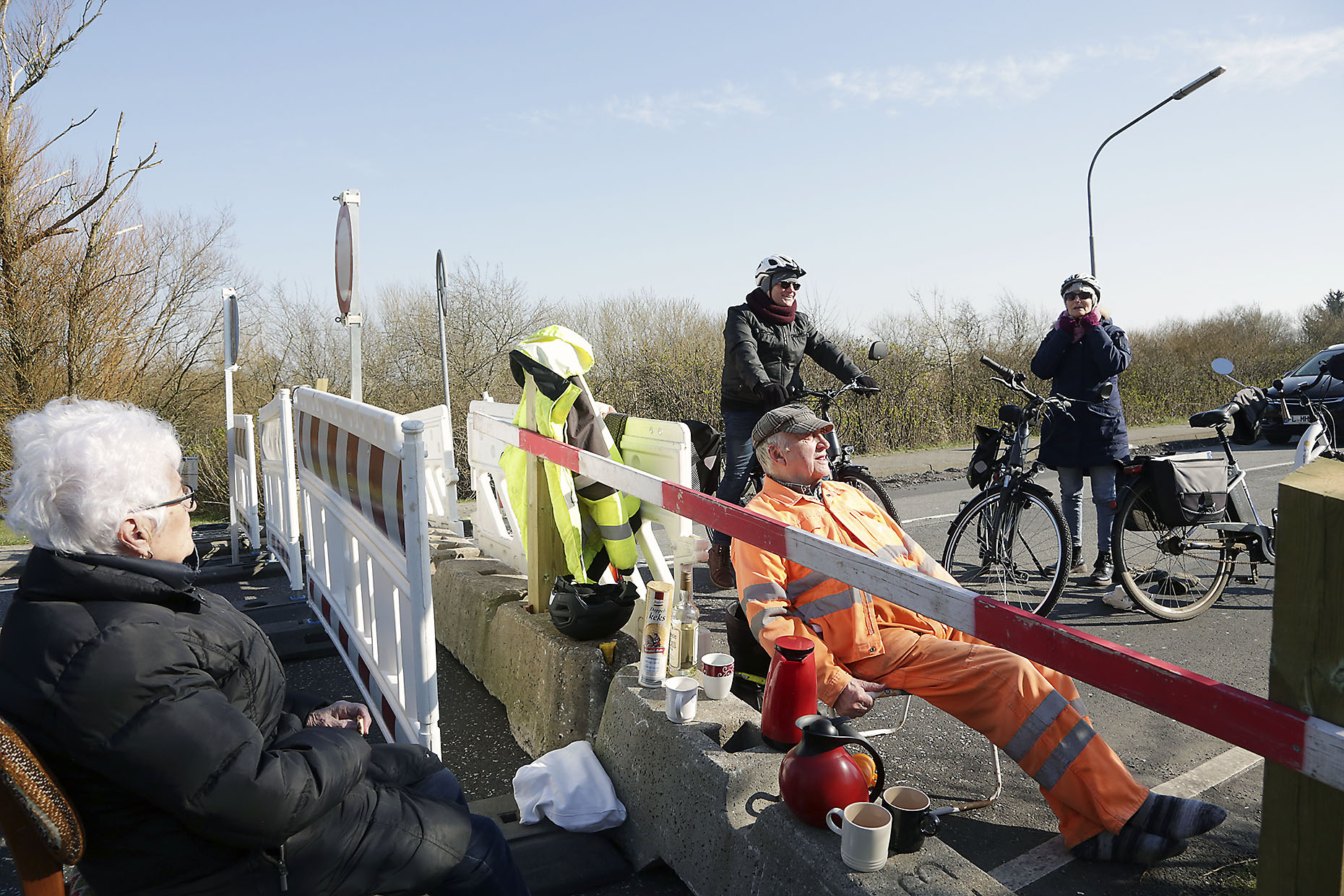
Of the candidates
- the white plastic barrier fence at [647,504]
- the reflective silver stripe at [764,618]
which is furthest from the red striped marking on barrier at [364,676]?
the reflective silver stripe at [764,618]

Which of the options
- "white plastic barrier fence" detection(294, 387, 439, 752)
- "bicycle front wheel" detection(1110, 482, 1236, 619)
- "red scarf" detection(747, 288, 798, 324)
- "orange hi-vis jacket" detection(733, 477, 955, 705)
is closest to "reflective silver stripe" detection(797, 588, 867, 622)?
"orange hi-vis jacket" detection(733, 477, 955, 705)

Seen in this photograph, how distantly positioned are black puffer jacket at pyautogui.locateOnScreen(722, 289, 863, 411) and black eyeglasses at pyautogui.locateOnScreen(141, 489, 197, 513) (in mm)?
3953

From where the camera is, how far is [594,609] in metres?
3.12

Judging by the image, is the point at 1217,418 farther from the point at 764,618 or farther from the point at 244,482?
the point at 244,482

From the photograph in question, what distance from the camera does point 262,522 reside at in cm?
815

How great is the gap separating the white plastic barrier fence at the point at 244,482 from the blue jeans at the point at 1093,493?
606 cm

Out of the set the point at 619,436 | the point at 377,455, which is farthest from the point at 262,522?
the point at 377,455

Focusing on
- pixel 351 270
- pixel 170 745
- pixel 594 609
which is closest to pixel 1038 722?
pixel 594 609

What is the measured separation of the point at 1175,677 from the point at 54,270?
1426cm

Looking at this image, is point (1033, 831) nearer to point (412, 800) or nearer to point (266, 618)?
point (412, 800)

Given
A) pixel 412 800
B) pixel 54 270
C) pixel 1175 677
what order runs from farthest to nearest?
1. pixel 54 270
2. pixel 412 800
3. pixel 1175 677

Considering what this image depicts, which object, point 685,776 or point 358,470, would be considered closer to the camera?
point 685,776

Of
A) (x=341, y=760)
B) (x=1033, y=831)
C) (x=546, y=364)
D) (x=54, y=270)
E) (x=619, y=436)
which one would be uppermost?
(x=54, y=270)

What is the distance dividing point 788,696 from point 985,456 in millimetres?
3838
